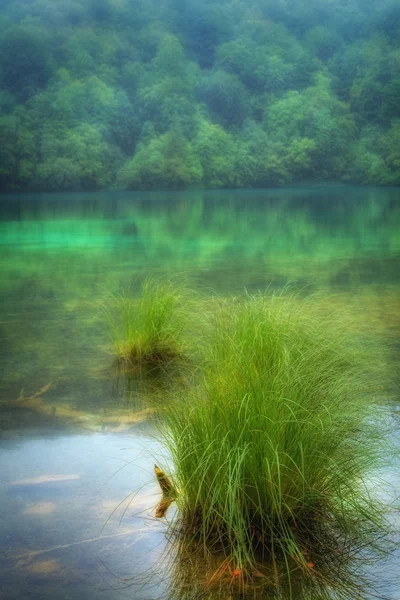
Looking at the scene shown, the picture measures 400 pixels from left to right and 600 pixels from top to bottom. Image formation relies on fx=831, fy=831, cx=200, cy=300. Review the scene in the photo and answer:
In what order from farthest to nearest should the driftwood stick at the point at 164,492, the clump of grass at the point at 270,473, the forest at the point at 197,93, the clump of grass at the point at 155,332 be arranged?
the forest at the point at 197,93
the clump of grass at the point at 155,332
the driftwood stick at the point at 164,492
the clump of grass at the point at 270,473

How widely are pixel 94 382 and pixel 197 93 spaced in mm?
38696

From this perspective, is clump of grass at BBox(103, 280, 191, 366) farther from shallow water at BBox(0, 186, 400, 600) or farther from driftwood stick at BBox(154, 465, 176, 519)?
driftwood stick at BBox(154, 465, 176, 519)

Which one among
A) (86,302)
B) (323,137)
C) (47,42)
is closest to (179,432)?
(86,302)

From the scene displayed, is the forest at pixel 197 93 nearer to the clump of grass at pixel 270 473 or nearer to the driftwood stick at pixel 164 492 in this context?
the driftwood stick at pixel 164 492

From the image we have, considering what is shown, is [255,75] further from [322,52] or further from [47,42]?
[47,42]

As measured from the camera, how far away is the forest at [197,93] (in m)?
36.0

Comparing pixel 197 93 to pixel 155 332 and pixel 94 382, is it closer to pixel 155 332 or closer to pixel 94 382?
pixel 155 332

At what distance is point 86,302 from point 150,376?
9.67 feet

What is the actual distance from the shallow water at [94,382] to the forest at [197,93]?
74.2ft

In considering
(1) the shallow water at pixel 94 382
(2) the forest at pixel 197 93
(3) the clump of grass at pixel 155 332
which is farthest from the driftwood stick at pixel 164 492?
(2) the forest at pixel 197 93

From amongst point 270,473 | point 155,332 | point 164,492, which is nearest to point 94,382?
point 155,332

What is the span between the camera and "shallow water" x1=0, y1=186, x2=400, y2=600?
7.50 ft

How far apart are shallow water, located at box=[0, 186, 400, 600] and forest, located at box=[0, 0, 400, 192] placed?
2260cm

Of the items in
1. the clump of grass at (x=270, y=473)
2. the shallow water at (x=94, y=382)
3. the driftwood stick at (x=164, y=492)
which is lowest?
the shallow water at (x=94, y=382)
